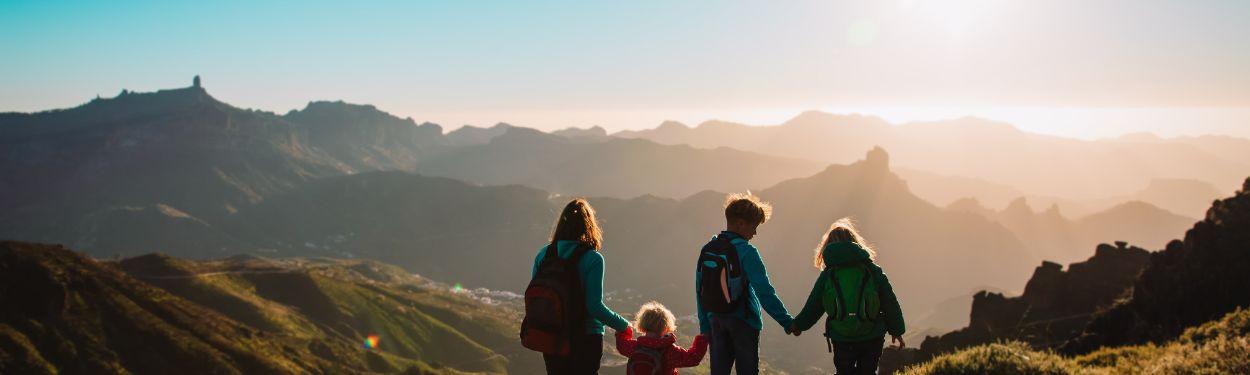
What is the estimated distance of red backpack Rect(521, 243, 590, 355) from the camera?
26.7 ft

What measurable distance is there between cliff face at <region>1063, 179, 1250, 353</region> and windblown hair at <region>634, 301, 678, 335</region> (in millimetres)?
18852

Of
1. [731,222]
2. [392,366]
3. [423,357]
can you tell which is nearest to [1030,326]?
[731,222]

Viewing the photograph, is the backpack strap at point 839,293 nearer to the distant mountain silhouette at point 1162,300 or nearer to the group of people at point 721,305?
the group of people at point 721,305

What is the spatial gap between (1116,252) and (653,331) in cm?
5798

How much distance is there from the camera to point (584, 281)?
844 cm

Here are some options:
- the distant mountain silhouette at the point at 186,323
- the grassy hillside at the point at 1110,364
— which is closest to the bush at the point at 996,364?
the grassy hillside at the point at 1110,364

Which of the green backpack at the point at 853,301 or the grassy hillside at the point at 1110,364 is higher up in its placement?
the green backpack at the point at 853,301

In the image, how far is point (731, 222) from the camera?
9.18 m

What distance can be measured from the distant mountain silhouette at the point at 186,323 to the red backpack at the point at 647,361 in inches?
3335

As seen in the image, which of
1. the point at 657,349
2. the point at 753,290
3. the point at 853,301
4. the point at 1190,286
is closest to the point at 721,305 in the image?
the point at 753,290

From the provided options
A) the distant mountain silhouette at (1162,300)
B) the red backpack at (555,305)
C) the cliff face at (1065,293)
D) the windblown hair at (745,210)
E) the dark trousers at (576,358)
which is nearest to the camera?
the red backpack at (555,305)

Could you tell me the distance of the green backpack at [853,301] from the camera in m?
8.98

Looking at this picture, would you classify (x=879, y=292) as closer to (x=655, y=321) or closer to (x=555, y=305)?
(x=655, y=321)

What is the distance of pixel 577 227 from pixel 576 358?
177cm
